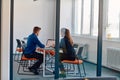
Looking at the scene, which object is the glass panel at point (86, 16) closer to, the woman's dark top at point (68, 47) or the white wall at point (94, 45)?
the white wall at point (94, 45)


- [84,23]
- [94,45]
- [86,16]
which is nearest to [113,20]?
[94,45]

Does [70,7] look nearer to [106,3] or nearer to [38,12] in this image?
[38,12]

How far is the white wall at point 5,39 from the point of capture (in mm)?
4145

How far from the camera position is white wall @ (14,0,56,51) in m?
9.47

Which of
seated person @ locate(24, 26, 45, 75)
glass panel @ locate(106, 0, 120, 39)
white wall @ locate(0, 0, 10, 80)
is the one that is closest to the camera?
white wall @ locate(0, 0, 10, 80)

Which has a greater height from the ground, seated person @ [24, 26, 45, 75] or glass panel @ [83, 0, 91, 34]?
Answer: glass panel @ [83, 0, 91, 34]

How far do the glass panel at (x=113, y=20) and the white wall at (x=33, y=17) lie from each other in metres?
2.78

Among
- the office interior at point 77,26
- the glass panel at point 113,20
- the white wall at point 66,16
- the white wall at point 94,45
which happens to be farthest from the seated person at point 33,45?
the white wall at point 66,16

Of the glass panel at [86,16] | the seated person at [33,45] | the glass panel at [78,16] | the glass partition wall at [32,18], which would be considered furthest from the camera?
the glass partition wall at [32,18]

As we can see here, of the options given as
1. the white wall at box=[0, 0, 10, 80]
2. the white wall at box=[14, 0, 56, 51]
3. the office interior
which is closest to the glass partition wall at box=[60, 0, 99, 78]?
the office interior

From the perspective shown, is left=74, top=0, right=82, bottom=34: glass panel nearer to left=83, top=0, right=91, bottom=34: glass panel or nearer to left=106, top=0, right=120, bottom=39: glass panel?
left=83, top=0, right=91, bottom=34: glass panel

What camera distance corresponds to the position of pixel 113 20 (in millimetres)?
7102

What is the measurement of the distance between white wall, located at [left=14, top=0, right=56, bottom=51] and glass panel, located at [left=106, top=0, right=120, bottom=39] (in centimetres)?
278

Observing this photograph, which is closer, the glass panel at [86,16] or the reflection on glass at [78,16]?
the glass panel at [86,16]
